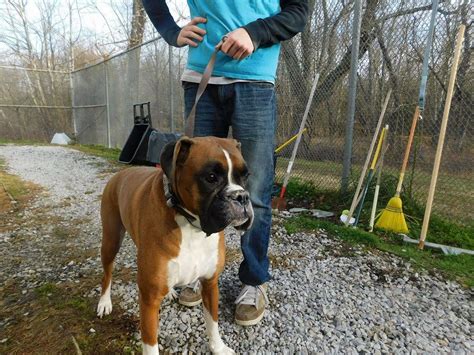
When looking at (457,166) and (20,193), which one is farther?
(20,193)

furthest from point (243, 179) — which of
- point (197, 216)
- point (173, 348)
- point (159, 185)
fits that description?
point (173, 348)


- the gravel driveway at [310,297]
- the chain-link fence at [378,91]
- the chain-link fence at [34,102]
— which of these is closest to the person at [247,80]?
the gravel driveway at [310,297]

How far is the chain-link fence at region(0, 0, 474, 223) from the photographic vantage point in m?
4.09

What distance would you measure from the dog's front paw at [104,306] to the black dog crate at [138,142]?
4644 mm

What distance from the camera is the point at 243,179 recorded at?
178 cm

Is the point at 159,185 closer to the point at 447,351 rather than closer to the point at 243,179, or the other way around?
the point at 243,179

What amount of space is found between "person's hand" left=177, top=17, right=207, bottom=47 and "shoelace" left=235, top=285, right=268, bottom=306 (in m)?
1.73

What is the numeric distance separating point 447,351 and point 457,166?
2.68 m

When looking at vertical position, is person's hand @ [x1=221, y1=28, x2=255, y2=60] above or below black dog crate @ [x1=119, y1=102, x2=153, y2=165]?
above

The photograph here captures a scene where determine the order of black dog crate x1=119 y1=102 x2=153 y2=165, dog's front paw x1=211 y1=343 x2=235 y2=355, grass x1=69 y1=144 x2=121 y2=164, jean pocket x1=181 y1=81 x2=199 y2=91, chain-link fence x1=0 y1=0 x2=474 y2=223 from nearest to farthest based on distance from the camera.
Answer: dog's front paw x1=211 y1=343 x2=235 y2=355, jean pocket x1=181 y1=81 x2=199 y2=91, chain-link fence x1=0 y1=0 x2=474 y2=223, black dog crate x1=119 y1=102 x2=153 y2=165, grass x1=69 y1=144 x2=121 y2=164

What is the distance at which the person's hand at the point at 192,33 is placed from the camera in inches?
85.3

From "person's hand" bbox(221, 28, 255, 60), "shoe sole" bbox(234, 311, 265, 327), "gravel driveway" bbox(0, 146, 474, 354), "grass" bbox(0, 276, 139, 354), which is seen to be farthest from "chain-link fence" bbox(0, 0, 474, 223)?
"grass" bbox(0, 276, 139, 354)

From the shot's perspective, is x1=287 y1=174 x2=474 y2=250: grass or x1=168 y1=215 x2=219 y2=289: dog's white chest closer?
x1=168 y1=215 x2=219 y2=289: dog's white chest

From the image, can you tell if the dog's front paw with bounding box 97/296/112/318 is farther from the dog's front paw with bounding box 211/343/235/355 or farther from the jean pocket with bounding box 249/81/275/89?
the jean pocket with bounding box 249/81/275/89
